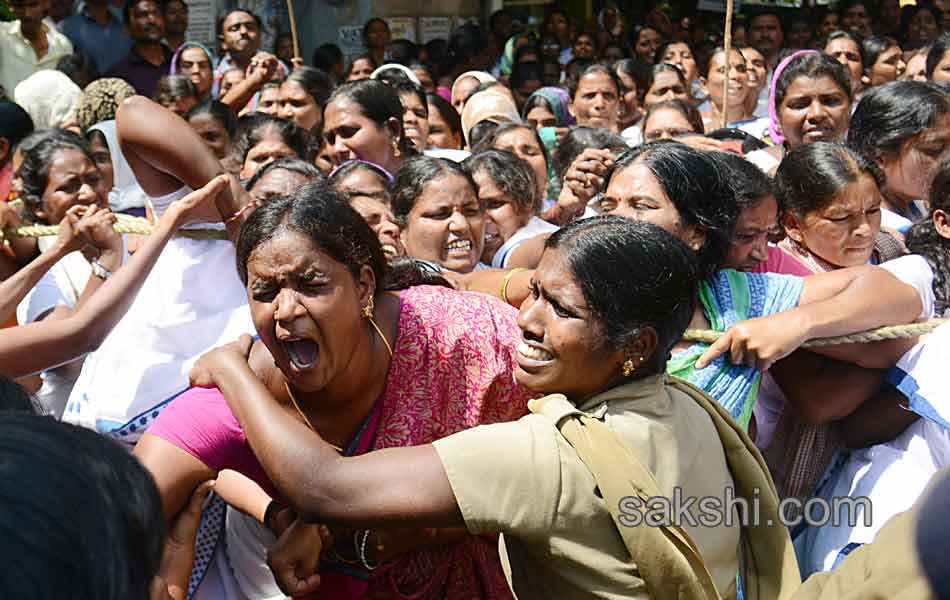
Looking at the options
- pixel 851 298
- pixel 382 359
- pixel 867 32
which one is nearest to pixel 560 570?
pixel 382 359

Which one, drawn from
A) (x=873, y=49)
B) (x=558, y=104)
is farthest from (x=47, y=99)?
(x=873, y=49)

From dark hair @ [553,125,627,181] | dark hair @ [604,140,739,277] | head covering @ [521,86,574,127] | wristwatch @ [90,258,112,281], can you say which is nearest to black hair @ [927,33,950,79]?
dark hair @ [553,125,627,181]

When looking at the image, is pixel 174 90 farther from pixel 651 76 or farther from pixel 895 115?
pixel 895 115

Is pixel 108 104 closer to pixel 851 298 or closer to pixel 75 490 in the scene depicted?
pixel 851 298

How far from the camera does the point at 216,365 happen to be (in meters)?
2.14

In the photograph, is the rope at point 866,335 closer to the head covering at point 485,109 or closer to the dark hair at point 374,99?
the dark hair at point 374,99

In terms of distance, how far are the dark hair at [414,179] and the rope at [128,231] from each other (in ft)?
2.12

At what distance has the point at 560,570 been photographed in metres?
1.80

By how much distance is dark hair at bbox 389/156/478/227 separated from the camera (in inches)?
137

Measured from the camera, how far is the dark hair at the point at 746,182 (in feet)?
9.00

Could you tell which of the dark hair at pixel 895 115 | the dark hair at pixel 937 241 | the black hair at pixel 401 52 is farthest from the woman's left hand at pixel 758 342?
the black hair at pixel 401 52

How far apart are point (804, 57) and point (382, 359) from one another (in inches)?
128

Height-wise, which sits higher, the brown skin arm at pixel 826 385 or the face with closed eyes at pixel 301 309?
the face with closed eyes at pixel 301 309

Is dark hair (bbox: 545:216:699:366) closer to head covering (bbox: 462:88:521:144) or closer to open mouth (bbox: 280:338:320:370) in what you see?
open mouth (bbox: 280:338:320:370)
